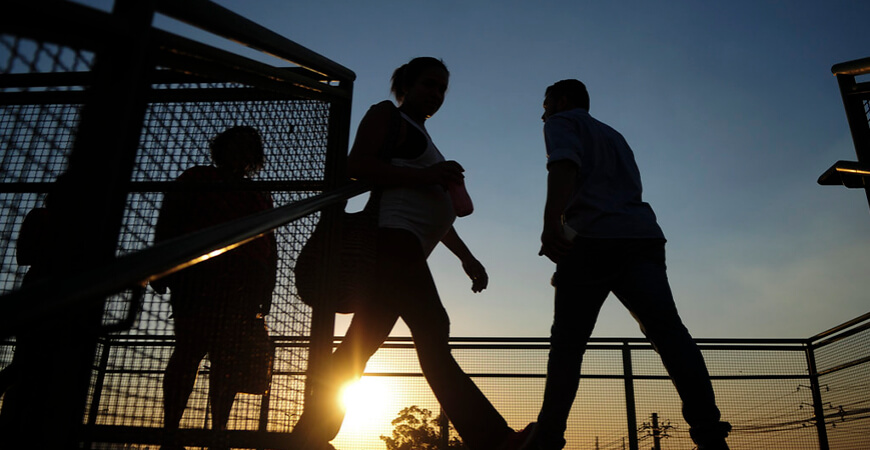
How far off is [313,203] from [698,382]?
1661mm

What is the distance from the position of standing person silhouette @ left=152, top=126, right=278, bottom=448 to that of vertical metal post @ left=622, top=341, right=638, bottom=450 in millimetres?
4370

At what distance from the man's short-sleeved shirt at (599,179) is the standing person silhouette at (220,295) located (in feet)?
4.64

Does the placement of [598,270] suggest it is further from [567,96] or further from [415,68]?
[415,68]

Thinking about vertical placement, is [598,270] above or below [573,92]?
below

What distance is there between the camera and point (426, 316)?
2.71 m

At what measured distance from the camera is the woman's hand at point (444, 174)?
2.76m

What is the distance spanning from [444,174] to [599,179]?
2.81 feet

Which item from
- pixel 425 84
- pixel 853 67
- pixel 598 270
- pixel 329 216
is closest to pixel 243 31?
pixel 329 216

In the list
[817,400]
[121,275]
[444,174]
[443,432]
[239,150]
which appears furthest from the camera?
[817,400]

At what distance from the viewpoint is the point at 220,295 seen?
2375mm

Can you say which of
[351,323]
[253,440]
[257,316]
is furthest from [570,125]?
[253,440]

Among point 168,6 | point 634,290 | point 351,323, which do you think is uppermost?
point 168,6

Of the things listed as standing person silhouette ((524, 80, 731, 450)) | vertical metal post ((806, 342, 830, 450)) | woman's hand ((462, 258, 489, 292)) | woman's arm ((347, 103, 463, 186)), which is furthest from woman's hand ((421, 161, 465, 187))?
vertical metal post ((806, 342, 830, 450))

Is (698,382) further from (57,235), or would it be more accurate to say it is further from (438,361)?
(57,235)
